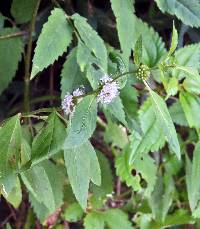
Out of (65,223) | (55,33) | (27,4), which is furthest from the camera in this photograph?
(65,223)

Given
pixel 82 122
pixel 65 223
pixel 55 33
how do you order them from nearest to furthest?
pixel 82 122 < pixel 55 33 < pixel 65 223

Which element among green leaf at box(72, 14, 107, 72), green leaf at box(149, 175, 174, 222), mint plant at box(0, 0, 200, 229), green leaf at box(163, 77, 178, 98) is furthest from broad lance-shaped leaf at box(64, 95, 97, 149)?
green leaf at box(149, 175, 174, 222)

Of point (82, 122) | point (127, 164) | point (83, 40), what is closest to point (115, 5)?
point (83, 40)

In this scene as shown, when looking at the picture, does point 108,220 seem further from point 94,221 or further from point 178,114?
point 178,114

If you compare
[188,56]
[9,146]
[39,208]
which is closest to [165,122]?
[9,146]

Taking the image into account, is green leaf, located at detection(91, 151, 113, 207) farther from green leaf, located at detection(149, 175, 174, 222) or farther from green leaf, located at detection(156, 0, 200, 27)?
green leaf, located at detection(156, 0, 200, 27)

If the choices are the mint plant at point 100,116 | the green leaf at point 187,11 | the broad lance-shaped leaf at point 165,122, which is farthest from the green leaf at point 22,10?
the broad lance-shaped leaf at point 165,122

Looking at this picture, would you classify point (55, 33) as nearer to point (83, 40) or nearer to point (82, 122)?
point (83, 40)
